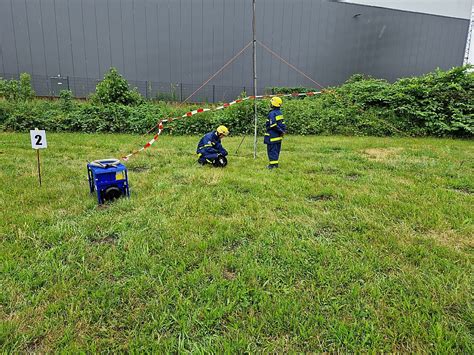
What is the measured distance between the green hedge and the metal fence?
6.18 meters

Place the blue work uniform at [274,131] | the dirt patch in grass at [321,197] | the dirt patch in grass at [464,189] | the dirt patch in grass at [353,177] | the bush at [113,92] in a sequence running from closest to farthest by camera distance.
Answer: the dirt patch in grass at [321,197], the dirt patch in grass at [464,189], the dirt patch in grass at [353,177], the blue work uniform at [274,131], the bush at [113,92]

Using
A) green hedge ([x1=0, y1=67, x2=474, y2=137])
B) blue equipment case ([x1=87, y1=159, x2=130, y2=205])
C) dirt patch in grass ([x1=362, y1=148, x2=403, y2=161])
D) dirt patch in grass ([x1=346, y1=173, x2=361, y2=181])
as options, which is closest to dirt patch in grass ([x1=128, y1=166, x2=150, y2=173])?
blue equipment case ([x1=87, y1=159, x2=130, y2=205])

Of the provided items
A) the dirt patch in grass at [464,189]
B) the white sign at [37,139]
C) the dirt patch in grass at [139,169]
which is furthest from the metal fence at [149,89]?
the dirt patch in grass at [464,189]

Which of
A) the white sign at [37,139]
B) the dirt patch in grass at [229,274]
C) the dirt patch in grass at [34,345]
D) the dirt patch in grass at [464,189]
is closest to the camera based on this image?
the dirt patch in grass at [34,345]

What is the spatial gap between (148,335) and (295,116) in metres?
10.3

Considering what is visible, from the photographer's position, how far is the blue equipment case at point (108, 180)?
144 inches

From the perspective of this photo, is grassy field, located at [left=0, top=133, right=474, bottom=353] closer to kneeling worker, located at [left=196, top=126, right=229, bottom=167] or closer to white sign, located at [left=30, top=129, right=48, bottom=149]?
white sign, located at [left=30, top=129, right=48, bottom=149]

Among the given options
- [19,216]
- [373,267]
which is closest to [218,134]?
[19,216]

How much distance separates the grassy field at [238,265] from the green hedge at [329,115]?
19.7 feet

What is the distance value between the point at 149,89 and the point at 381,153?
1428 cm

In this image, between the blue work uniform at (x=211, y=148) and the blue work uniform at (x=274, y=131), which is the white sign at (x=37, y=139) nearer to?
the blue work uniform at (x=211, y=148)

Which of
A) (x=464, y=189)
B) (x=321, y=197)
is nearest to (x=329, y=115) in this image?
(x=464, y=189)

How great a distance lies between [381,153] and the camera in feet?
24.6

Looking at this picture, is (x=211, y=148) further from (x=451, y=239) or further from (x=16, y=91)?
(x=16, y=91)
